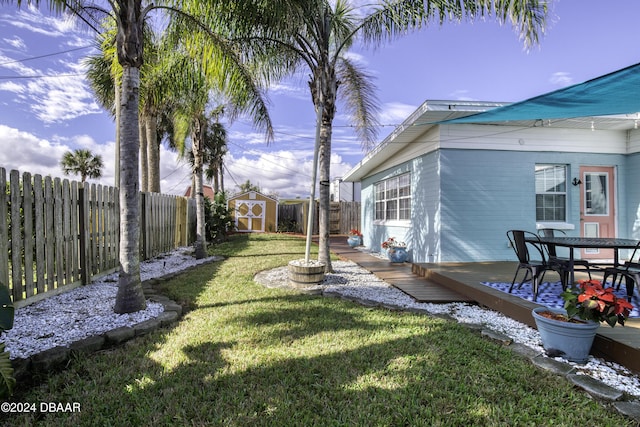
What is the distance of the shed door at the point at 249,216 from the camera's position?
20.6 meters

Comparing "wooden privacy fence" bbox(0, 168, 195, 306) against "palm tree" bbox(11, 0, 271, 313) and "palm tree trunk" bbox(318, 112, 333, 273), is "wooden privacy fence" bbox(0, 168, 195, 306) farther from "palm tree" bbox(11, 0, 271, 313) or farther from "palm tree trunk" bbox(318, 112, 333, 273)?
"palm tree trunk" bbox(318, 112, 333, 273)

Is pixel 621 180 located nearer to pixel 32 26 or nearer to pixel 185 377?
pixel 185 377

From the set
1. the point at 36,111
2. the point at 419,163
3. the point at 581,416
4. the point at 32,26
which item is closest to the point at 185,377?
Result: the point at 581,416

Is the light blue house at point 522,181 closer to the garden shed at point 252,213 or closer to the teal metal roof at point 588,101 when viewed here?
the teal metal roof at point 588,101

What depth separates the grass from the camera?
6.68 feet

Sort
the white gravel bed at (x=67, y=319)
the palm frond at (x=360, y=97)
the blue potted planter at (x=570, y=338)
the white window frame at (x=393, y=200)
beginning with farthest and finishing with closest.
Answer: the white window frame at (x=393, y=200) → the palm frond at (x=360, y=97) → the white gravel bed at (x=67, y=319) → the blue potted planter at (x=570, y=338)

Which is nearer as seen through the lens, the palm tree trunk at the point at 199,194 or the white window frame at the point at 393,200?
the palm tree trunk at the point at 199,194

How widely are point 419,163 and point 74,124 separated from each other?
10.1 meters

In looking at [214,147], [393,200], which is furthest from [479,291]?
Answer: [214,147]

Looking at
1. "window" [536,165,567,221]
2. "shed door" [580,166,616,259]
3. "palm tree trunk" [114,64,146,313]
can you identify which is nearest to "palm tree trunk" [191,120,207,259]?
"palm tree trunk" [114,64,146,313]

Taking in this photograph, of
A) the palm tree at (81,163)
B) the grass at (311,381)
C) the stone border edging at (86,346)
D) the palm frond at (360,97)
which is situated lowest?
the grass at (311,381)

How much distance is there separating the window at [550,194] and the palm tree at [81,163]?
29410mm

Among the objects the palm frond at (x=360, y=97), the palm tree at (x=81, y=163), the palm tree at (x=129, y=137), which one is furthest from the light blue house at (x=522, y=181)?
the palm tree at (x=81, y=163)

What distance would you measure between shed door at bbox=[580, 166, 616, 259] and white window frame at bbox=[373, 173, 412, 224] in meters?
3.75
